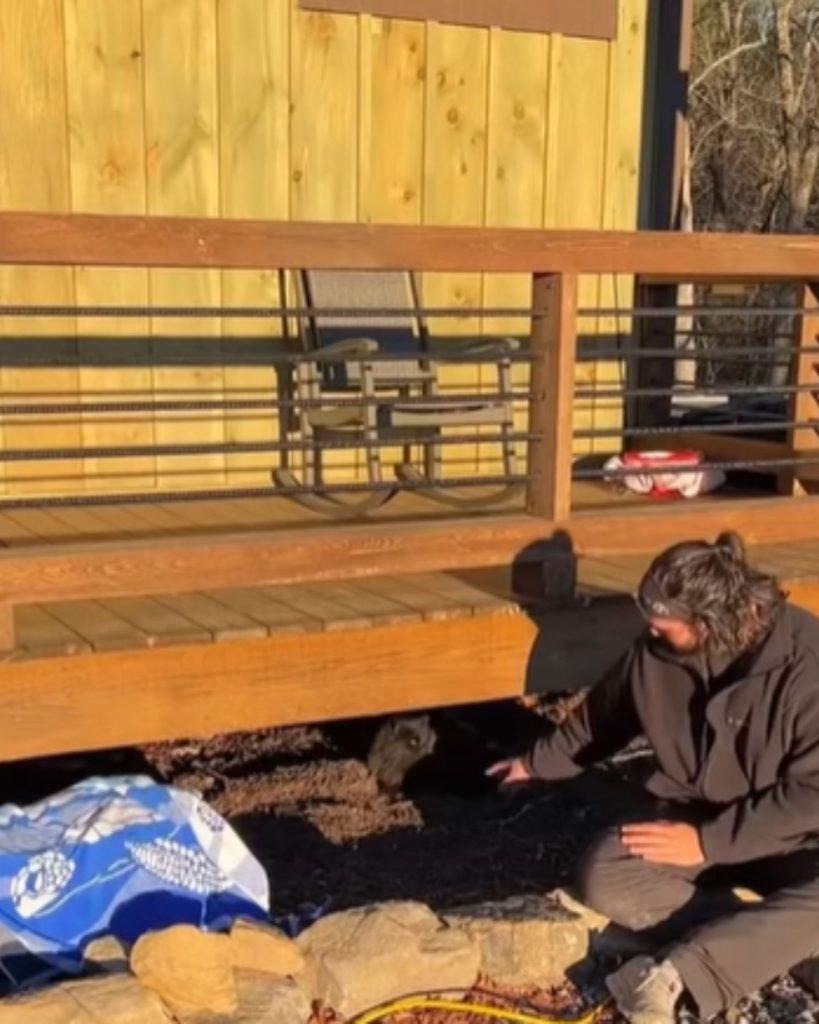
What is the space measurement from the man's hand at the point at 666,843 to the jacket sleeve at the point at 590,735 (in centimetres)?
29

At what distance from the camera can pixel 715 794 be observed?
3465 millimetres

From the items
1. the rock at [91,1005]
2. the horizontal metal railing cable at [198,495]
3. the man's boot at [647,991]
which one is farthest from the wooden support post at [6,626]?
the man's boot at [647,991]

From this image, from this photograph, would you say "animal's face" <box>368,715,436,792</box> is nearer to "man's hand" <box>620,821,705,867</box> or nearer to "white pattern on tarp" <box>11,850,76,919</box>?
"man's hand" <box>620,821,705,867</box>

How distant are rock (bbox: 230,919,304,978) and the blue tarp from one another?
25 centimetres

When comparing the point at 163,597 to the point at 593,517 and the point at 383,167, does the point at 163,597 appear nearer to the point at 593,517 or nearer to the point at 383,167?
the point at 593,517

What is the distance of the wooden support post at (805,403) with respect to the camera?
16.3ft

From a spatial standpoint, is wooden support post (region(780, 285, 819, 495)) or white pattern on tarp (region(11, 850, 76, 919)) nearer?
white pattern on tarp (region(11, 850, 76, 919))

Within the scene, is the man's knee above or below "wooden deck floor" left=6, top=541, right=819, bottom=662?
below

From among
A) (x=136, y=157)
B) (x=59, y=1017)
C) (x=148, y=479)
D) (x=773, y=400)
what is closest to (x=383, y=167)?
(x=136, y=157)

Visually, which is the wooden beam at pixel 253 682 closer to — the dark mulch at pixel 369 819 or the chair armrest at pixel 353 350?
the dark mulch at pixel 369 819

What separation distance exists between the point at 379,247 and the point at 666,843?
153cm

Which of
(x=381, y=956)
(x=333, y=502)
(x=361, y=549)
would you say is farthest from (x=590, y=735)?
(x=333, y=502)

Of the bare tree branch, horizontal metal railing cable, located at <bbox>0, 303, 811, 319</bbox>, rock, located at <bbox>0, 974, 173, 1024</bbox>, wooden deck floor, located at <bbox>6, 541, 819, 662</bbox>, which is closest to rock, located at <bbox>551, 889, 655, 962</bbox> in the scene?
wooden deck floor, located at <bbox>6, 541, 819, 662</bbox>

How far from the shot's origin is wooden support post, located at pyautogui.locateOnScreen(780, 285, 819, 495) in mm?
4980
